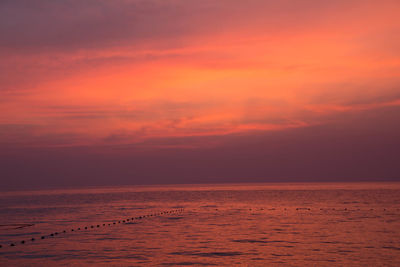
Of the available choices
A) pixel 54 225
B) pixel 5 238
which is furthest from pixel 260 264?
pixel 54 225

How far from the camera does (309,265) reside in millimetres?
27250

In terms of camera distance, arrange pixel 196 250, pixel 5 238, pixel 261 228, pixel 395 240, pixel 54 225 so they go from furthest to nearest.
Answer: pixel 54 225, pixel 261 228, pixel 5 238, pixel 395 240, pixel 196 250

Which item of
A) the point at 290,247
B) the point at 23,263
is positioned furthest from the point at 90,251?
the point at 290,247

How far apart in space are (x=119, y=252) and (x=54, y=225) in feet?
78.1

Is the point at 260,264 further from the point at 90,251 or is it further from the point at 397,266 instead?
the point at 90,251

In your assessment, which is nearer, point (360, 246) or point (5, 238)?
point (360, 246)

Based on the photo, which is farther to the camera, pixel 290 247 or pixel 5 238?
pixel 5 238

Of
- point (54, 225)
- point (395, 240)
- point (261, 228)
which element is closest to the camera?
point (395, 240)

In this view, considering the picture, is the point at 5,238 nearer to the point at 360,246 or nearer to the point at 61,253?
the point at 61,253

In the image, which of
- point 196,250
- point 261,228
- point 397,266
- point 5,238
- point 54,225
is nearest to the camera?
point 397,266

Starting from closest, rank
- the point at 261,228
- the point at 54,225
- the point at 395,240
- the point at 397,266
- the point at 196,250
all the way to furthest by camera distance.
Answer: the point at 397,266 < the point at 196,250 < the point at 395,240 < the point at 261,228 < the point at 54,225

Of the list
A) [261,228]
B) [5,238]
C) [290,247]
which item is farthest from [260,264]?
[5,238]

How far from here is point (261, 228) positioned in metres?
46.7

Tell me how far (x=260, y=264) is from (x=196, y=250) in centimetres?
667
